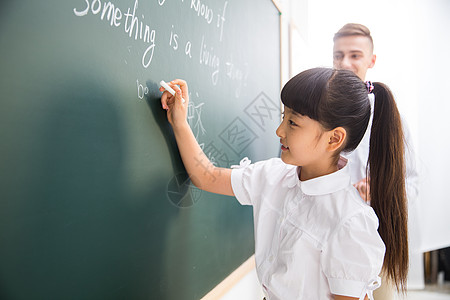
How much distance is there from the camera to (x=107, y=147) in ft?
1.85

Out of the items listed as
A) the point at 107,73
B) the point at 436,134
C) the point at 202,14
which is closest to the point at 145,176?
the point at 107,73

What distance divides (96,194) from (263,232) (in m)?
0.48

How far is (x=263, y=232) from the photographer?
2.79ft

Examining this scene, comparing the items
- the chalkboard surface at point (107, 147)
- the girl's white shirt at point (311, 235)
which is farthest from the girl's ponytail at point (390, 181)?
the chalkboard surface at point (107, 147)

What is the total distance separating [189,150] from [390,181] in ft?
1.85

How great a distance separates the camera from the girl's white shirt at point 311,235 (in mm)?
651

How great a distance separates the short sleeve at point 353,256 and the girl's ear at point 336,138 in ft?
0.56

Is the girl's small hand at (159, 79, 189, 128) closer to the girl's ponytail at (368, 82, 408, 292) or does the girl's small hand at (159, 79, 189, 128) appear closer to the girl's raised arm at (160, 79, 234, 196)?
the girl's raised arm at (160, 79, 234, 196)

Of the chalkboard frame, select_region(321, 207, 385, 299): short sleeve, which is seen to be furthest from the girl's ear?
the chalkboard frame

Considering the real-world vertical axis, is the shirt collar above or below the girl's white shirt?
above

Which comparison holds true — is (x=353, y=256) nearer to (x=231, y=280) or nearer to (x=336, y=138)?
(x=336, y=138)

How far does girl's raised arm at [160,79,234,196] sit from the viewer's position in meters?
0.72

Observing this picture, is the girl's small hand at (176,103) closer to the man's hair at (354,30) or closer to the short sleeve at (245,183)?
the short sleeve at (245,183)

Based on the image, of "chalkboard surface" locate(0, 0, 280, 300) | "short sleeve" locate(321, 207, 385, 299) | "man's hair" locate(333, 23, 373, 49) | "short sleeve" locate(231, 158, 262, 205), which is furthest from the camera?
"man's hair" locate(333, 23, 373, 49)
